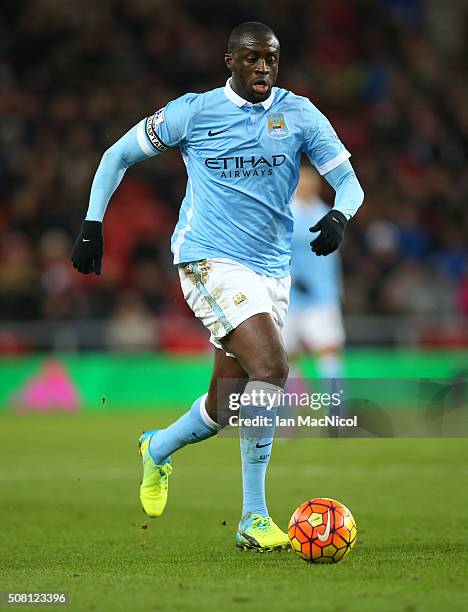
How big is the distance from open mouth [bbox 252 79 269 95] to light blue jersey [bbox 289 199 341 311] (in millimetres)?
5802

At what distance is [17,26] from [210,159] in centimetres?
1336

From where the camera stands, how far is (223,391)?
19.5 feet

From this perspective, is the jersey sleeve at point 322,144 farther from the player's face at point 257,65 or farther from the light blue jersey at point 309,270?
the light blue jersey at point 309,270

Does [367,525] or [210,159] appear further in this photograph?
[367,525]

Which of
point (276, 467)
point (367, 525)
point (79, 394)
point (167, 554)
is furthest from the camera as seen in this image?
point (79, 394)

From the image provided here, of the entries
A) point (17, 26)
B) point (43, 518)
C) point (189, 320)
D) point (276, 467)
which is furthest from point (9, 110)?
point (43, 518)

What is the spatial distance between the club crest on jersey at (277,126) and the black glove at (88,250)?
981 mm

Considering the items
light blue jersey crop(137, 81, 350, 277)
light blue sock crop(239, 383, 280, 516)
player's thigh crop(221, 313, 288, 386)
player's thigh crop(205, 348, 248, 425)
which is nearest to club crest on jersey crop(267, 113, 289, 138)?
light blue jersey crop(137, 81, 350, 277)

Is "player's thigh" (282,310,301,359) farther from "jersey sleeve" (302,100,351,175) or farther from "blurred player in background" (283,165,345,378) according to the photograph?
"jersey sleeve" (302,100,351,175)

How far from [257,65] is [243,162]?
0.47 metres

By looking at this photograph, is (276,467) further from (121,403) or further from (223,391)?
(121,403)

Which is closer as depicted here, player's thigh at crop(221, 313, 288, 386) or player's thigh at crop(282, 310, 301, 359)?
player's thigh at crop(221, 313, 288, 386)

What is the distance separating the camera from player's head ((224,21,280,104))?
577cm

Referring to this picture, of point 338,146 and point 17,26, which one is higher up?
point 17,26
